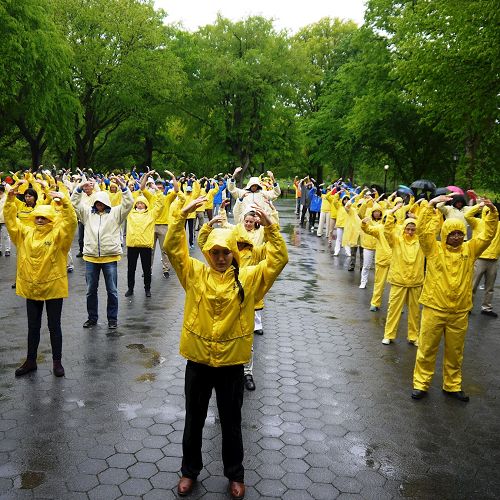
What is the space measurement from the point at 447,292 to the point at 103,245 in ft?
16.5

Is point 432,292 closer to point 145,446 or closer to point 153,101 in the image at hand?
point 145,446

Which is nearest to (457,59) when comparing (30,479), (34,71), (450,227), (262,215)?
(450,227)

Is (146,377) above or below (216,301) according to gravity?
below

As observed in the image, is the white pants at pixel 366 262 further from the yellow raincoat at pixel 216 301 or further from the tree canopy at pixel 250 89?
the yellow raincoat at pixel 216 301

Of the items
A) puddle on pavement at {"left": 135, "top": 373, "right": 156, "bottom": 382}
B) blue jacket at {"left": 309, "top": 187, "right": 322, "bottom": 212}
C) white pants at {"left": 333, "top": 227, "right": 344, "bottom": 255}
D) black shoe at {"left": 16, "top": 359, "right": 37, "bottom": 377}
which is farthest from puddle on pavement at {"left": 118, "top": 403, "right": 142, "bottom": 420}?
blue jacket at {"left": 309, "top": 187, "right": 322, "bottom": 212}

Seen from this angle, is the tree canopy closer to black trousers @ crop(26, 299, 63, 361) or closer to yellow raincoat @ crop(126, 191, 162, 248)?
yellow raincoat @ crop(126, 191, 162, 248)

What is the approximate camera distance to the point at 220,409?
4.00 m

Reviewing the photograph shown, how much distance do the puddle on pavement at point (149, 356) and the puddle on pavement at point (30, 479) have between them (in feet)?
8.11

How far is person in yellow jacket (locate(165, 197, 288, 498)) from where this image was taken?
12.6 feet

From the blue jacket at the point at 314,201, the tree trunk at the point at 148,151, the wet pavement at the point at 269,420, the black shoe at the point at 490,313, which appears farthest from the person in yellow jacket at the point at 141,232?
the tree trunk at the point at 148,151

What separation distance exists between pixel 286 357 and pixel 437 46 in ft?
50.3

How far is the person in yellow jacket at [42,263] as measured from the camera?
591 cm

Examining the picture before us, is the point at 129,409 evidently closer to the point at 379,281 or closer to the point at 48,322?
the point at 48,322

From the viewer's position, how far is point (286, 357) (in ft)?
23.3
